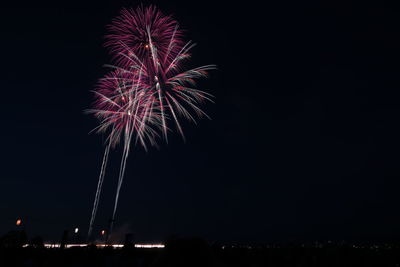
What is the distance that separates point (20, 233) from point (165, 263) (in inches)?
820

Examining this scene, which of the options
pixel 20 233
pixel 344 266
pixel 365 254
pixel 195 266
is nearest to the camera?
pixel 195 266

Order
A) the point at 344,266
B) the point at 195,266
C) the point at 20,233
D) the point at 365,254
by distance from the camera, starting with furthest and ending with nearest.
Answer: the point at 20,233 → the point at 365,254 → the point at 344,266 → the point at 195,266

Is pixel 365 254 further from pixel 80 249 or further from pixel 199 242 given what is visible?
pixel 80 249

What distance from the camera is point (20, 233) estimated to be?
22.0 meters

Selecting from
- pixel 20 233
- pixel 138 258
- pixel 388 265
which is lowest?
pixel 388 265

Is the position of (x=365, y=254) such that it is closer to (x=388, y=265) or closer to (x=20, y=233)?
(x=388, y=265)

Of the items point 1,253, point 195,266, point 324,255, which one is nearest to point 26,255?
point 1,253

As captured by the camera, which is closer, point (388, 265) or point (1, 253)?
point (388, 265)

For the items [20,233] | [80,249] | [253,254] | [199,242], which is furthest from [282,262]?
[20,233]

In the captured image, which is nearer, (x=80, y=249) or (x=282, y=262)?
(x=282, y=262)

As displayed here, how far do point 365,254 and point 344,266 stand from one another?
1.85m

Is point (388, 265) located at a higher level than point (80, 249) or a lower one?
lower

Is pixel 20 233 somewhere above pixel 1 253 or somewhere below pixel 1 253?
above

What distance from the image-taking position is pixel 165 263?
22.5ft
